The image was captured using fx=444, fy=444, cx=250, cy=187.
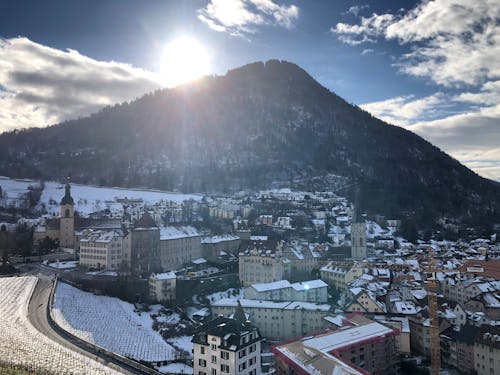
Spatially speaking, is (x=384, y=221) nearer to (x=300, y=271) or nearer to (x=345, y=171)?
(x=345, y=171)

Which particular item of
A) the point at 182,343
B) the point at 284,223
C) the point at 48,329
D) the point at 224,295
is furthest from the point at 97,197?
the point at 48,329

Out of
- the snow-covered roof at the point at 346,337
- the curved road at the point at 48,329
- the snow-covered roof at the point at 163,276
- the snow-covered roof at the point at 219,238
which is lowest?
the snow-covered roof at the point at 346,337

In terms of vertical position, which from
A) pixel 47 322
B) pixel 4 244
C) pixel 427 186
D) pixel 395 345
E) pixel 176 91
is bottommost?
pixel 395 345

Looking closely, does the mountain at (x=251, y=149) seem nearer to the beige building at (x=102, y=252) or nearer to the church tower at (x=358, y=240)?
the church tower at (x=358, y=240)

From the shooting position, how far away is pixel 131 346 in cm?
3619

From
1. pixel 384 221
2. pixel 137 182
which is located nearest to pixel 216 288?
pixel 384 221

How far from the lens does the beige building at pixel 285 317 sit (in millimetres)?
42312

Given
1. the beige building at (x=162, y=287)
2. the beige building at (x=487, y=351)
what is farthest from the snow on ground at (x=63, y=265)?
the beige building at (x=487, y=351)

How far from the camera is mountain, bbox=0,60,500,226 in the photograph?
13500 cm

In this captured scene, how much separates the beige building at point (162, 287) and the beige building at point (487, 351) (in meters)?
29.1

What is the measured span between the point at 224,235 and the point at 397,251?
3589 centimetres

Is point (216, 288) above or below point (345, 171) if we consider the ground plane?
below

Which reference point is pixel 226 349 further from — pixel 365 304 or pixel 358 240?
pixel 358 240

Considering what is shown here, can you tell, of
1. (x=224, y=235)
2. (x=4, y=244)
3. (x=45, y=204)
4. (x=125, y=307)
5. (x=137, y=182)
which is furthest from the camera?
(x=137, y=182)
